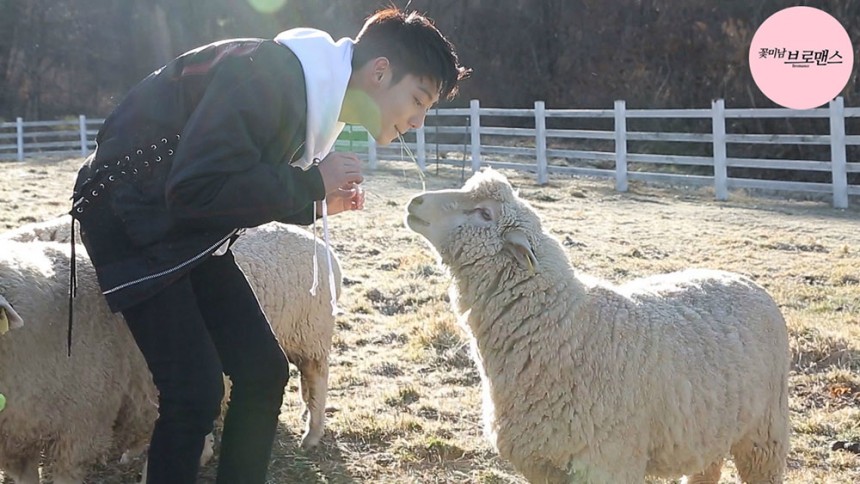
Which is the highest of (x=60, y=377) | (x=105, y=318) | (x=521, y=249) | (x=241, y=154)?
(x=241, y=154)

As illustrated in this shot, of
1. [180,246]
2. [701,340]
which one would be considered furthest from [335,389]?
[180,246]

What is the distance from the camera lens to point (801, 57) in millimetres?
14977

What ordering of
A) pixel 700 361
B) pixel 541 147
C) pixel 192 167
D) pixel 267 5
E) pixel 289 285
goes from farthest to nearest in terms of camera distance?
pixel 267 5 → pixel 541 147 → pixel 289 285 → pixel 700 361 → pixel 192 167

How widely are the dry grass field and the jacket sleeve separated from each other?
1.93m

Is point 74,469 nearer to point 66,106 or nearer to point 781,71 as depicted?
point 781,71

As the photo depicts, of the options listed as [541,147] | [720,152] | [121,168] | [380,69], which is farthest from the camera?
[541,147]

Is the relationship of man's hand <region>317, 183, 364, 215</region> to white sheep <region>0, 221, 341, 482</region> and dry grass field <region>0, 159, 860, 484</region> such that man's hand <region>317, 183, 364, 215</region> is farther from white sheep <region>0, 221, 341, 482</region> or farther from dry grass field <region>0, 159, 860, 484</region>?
dry grass field <region>0, 159, 860, 484</region>

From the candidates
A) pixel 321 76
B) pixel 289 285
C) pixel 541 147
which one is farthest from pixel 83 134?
pixel 321 76

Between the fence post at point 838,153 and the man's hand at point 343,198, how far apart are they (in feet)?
33.5

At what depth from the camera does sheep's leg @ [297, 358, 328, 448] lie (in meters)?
4.21

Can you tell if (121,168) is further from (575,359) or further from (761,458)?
(761,458)

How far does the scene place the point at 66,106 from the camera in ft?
92.5

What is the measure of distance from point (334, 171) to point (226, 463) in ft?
3.01

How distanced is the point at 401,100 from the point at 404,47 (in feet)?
0.44
